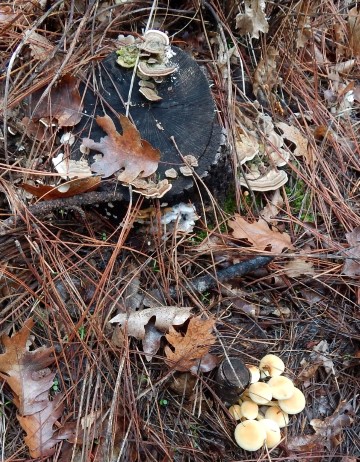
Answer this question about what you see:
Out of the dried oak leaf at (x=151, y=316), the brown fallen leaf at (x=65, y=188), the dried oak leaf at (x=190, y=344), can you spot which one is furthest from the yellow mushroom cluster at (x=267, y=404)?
the brown fallen leaf at (x=65, y=188)

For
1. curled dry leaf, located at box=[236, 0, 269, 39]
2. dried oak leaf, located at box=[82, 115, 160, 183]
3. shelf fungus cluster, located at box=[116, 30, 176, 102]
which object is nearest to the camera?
dried oak leaf, located at box=[82, 115, 160, 183]

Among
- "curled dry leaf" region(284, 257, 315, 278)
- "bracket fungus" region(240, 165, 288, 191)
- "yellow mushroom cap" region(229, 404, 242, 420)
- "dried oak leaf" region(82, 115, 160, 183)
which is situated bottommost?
"yellow mushroom cap" region(229, 404, 242, 420)

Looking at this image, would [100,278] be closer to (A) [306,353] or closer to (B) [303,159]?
(A) [306,353]

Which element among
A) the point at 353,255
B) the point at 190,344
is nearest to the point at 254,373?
the point at 190,344

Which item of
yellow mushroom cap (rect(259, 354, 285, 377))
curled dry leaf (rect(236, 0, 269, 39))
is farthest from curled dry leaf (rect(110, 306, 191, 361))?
curled dry leaf (rect(236, 0, 269, 39))

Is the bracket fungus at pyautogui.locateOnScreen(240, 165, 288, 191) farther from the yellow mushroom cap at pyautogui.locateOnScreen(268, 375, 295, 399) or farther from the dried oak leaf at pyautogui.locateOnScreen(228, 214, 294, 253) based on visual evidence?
the yellow mushroom cap at pyautogui.locateOnScreen(268, 375, 295, 399)

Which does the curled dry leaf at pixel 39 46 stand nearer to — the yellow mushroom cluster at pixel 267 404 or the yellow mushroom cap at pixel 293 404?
the yellow mushroom cluster at pixel 267 404

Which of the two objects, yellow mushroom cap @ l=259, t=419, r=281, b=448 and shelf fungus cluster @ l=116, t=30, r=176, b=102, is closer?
yellow mushroom cap @ l=259, t=419, r=281, b=448

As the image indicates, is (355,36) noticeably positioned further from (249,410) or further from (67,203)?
(249,410)
